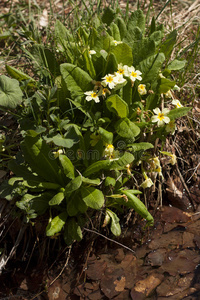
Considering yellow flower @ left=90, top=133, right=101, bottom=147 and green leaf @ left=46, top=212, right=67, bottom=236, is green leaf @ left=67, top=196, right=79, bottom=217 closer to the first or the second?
green leaf @ left=46, top=212, right=67, bottom=236

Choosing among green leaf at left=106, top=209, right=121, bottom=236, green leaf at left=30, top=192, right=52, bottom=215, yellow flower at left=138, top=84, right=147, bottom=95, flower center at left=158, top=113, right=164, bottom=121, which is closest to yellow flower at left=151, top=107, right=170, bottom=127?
flower center at left=158, top=113, right=164, bottom=121

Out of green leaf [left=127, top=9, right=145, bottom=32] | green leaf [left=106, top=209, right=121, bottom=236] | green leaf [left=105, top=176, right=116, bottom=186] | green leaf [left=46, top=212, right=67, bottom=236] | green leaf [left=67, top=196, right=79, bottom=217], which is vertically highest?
green leaf [left=127, top=9, right=145, bottom=32]

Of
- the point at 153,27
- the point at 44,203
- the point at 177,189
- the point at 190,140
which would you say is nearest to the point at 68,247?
the point at 44,203

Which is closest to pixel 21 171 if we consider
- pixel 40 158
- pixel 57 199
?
pixel 40 158

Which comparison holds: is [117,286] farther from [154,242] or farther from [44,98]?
[44,98]

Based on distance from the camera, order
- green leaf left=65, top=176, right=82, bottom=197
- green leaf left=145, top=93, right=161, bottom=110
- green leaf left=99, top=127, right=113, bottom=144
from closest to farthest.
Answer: green leaf left=65, top=176, right=82, bottom=197 → green leaf left=99, top=127, right=113, bottom=144 → green leaf left=145, top=93, right=161, bottom=110

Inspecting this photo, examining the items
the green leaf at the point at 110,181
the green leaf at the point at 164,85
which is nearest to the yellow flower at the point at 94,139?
the green leaf at the point at 110,181

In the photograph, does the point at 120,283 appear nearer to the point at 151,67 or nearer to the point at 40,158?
the point at 40,158

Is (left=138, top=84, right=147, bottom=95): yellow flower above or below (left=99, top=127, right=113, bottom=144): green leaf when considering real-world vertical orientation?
above
